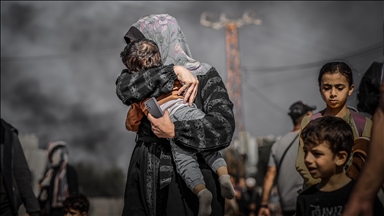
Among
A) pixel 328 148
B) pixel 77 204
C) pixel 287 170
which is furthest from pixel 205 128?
pixel 77 204

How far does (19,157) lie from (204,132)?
2727 millimetres

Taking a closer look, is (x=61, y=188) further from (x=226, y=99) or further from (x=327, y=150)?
(x=327, y=150)

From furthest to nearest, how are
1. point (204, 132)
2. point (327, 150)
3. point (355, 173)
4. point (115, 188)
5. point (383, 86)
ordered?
point (115, 188), point (204, 132), point (355, 173), point (327, 150), point (383, 86)

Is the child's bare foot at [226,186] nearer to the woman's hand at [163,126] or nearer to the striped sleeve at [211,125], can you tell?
the striped sleeve at [211,125]

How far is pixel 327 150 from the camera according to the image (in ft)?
10.5

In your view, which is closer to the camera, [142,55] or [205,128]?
[205,128]

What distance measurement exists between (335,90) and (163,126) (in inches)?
46.5

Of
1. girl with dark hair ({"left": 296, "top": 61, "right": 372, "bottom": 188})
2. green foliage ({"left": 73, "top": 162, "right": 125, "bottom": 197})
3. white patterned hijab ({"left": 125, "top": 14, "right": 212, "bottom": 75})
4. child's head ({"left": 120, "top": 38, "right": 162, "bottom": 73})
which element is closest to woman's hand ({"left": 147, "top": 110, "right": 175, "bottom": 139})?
child's head ({"left": 120, "top": 38, "right": 162, "bottom": 73})

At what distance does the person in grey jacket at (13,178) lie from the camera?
5.68 m

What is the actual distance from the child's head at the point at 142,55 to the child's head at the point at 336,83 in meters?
1.12

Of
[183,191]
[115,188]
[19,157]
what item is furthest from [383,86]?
[115,188]

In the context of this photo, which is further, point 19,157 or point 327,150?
point 19,157

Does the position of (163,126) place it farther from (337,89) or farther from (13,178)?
(13,178)

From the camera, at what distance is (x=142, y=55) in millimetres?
4012
